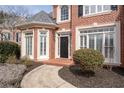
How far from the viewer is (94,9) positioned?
642 inches

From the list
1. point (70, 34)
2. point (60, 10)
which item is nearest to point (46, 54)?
point (70, 34)

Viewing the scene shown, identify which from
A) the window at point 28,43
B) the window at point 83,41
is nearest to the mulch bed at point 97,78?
the window at point 83,41

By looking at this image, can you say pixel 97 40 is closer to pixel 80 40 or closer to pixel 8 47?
pixel 80 40

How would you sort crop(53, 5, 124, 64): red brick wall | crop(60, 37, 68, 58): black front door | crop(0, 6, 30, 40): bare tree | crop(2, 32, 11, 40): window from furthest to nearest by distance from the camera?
crop(2, 32, 11, 40): window < crop(0, 6, 30, 40): bare tree < crop(60, 37, 68, 58): black front door < crop(53, 5, 124, 64): red brick wall

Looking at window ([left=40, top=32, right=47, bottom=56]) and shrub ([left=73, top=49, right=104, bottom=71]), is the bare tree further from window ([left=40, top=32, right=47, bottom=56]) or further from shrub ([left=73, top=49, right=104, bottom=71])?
shrub ([left=73, top=49, right=104, bottom=71])

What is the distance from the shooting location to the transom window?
1534 cm

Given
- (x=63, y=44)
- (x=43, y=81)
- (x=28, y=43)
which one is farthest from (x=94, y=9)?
(x=43, y=81)

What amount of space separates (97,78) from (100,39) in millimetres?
4836

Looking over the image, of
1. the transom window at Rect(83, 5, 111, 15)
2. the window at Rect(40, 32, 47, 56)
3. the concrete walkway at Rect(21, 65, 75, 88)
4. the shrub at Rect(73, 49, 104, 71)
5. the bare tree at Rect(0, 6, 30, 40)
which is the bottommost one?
the concrete walkway at Rect(21, 65, 75, 88)

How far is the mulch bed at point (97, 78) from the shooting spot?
10.4 m

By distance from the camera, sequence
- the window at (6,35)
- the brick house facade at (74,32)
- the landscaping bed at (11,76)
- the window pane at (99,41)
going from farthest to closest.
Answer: the window at (6,35) → the window pane at (99,41) → the brick house facade at (74,32) → the landscaping bed at (11,76)

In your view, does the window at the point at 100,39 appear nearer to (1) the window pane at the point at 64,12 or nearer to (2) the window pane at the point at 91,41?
(2) the window pane at the point at 91,41

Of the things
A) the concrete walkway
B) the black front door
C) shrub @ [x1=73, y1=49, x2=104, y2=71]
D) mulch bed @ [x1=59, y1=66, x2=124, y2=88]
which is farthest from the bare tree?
shrub @ [x1=73, y1=49, x2=104, y2=71]

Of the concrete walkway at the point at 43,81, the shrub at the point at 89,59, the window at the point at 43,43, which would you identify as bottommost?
the concrete walkway at the point at 43,81
